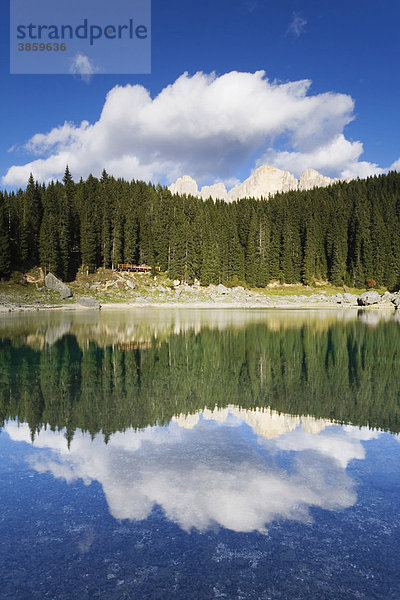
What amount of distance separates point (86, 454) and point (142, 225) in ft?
293

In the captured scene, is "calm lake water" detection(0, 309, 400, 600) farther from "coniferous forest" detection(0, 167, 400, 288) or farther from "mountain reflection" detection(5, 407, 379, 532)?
"coniferous forest" detection(0, 167, 400, 288)

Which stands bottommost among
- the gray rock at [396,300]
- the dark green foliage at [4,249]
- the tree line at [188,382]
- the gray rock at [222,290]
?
the tree line at [188,382]

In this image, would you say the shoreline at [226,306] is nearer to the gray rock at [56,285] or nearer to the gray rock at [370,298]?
the gray rock at [370,298]

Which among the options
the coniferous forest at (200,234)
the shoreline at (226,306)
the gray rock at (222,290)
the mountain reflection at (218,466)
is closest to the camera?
the mountain reflection at (218,466)

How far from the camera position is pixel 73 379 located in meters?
16.9

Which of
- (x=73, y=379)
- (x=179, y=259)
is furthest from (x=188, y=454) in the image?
(x=179, y=259)

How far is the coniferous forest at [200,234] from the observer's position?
269 feet

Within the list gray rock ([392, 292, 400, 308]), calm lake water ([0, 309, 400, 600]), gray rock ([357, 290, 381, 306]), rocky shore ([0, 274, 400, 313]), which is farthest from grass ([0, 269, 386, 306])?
calm lake water ([0, 309, 400, 600])

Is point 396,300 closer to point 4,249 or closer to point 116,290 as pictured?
point 116,290

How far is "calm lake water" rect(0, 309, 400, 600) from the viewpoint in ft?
16.8

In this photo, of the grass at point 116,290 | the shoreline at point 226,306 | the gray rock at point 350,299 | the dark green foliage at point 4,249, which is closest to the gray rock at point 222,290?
the grass at point 116,290

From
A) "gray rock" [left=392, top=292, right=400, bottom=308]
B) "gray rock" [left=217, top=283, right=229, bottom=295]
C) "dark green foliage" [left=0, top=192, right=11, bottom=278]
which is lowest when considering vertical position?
"gray rock" [left=392, top=292, right=400, bottom=308]

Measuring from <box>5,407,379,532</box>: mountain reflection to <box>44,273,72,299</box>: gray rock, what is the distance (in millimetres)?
65272

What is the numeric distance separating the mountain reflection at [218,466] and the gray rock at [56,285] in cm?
6527
